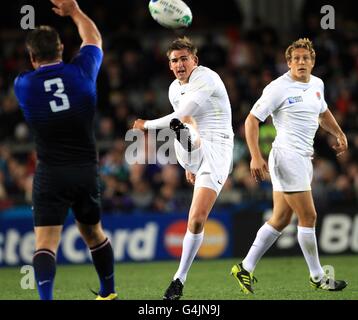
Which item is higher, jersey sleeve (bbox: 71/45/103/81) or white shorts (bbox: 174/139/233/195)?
jersey sleeve (bbox: 71/45/103/81)

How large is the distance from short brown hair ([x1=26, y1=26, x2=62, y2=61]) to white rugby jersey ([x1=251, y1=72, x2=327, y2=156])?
8.01ft

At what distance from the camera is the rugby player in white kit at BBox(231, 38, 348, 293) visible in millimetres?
8531

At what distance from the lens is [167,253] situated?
14.2 meters

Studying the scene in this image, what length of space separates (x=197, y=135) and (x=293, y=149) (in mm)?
1057

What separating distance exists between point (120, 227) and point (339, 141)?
582 centimetres

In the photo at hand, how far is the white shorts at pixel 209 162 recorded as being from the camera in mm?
8258

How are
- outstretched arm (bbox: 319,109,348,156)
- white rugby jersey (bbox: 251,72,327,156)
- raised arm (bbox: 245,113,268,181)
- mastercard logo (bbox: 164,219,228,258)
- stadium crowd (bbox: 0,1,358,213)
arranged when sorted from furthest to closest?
stadium crowd (bbox: 0,1,358,213)
mastercard logo (bbox: 164,219,228,258)
outstretched arm (bbox: 319,109,348,156)
white rugby jersey (bbox: 251,72,327,156)
raised arm (bbox: 245,113,268,181)

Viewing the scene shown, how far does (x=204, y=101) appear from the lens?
324 inches

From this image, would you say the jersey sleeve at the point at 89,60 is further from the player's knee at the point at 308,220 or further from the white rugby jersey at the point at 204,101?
the player's knee at the point at 308,220

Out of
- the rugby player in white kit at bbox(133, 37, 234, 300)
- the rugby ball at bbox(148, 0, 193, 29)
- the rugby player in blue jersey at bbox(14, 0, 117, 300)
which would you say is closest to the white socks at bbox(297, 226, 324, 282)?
the rugby player in white kit at bbox(133, 37, 234, 300)

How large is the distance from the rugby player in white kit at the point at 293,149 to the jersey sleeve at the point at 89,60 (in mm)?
1988

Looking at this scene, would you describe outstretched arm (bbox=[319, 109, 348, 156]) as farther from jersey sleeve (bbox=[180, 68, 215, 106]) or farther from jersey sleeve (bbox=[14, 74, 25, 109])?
jersey sleeve (bbox=[14, 74, 25, 109])

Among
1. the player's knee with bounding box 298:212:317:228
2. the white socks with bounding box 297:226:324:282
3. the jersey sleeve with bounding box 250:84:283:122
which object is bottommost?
the white socks with bounding box 297:226:324:282
